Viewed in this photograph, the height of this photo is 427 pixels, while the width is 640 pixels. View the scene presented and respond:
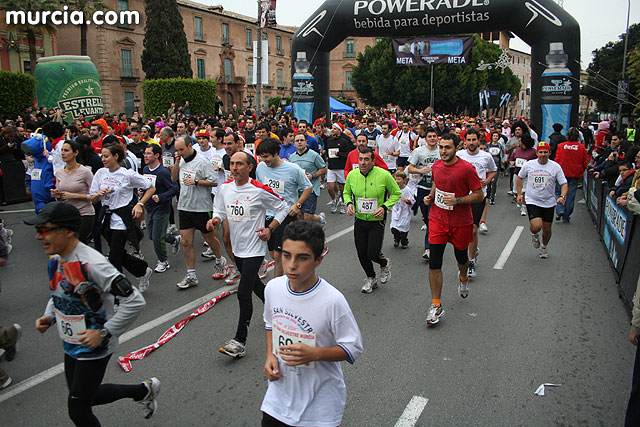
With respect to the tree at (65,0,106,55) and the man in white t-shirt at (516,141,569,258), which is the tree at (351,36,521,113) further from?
the man in white t-shirt at (516,141,569,258)

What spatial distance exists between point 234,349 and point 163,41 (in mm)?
42385

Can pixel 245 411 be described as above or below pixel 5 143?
below

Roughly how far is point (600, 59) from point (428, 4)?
42659 mm

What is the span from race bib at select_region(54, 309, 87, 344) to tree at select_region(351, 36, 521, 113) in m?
49.7

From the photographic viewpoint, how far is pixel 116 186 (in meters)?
6.51

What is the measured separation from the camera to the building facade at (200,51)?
42875mm

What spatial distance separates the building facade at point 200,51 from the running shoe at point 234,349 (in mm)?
37103

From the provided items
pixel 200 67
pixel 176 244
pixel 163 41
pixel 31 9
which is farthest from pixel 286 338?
pixel 200 67

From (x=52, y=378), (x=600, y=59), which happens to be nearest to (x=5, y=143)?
(x=52, y=378)

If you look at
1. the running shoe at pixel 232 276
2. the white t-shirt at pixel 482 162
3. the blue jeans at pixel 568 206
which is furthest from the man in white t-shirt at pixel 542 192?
the running shoe at pixel 232 276

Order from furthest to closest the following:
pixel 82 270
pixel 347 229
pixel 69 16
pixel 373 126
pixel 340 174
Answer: pixel 69 16 < pixel 373 126 < pixel 340 174 < pixel 347 229 < pixel 82 270

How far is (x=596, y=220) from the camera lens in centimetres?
1108

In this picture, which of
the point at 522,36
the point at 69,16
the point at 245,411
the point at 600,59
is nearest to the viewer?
the point at 245,411

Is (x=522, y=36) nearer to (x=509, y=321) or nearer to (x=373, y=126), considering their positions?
(x=373, y=126)
